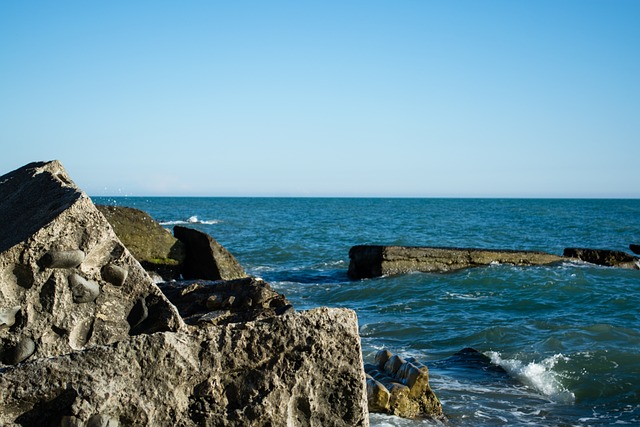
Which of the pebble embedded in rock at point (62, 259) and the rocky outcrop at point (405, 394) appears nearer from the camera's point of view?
the pebble embedded in rock at point (62, 259)

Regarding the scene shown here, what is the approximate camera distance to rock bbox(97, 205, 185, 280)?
11805mm

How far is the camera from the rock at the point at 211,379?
2.40m

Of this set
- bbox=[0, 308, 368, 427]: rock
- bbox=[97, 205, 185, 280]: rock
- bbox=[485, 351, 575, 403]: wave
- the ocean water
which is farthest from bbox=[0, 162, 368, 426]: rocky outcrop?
bbox=[97, 205, 185, 280]: rock

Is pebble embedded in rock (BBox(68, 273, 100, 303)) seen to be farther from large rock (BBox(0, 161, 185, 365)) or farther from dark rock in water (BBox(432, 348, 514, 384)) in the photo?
dark rock in water (BBox(432, 348, 514, 384))

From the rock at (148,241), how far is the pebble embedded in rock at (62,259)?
27.9 ft

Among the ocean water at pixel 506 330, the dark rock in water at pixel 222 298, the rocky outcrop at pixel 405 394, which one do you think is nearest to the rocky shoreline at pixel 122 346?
the dark rock in water at pixel 222 298

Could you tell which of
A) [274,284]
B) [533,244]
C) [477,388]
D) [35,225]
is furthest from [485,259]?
[35,225]

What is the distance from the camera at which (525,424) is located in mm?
5867

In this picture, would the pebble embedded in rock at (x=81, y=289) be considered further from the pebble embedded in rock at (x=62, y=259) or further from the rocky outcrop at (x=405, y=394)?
the rocky outcrop at (x=405, y=394)

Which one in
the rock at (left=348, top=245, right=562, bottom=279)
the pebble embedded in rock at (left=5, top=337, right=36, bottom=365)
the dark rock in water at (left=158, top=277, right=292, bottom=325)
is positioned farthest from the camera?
the rock at (left=348, top=245, right=562, bottom=279)

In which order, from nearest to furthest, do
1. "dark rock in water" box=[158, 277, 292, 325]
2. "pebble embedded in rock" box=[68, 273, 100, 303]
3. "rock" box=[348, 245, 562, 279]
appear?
"pebble embedded in rock" box=[68, 273, 100, 303] → "dark rock in water" box=[158, 277, 292, 325] → "rock" box=[348, 245, 562, 279]

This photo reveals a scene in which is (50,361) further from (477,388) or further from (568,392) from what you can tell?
(568,392)

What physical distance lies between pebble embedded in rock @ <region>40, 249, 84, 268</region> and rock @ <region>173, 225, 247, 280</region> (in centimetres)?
794

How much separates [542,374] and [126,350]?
5994 millimetres
